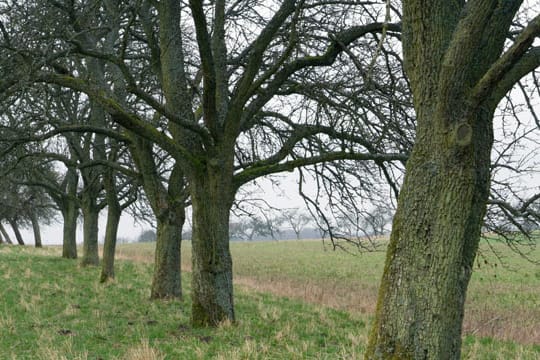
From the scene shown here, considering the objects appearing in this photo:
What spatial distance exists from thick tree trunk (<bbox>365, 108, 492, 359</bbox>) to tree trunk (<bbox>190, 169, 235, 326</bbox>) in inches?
147

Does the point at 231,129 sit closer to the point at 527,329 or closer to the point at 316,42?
the point at 316,42

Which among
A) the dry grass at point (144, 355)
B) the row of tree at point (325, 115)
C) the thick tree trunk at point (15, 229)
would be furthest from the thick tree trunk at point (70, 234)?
the thick tree trunk at point (15, 229)

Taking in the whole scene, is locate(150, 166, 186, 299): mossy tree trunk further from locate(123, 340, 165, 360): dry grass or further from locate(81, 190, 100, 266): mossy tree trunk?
locate(81, 190, 100, 266): mossy tree trunk

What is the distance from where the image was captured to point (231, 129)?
7.27m

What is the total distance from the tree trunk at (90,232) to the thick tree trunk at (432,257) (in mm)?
15889

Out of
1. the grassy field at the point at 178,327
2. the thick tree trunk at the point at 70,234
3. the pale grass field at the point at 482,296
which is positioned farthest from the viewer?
the thick tree trunk at the point at 70,234

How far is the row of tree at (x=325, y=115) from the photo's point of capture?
3.42 m

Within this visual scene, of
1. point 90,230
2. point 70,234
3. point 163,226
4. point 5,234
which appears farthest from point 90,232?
point 5,234

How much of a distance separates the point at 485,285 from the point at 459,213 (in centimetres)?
2005

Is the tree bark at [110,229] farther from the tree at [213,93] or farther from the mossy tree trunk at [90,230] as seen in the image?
the tree at [213,93]

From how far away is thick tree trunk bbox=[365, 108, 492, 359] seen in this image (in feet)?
11.1

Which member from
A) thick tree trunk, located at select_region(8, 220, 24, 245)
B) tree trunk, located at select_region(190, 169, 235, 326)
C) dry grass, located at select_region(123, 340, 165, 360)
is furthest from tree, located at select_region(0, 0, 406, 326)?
thick tree trunk, located at select_region(8, 220, 24, 245)

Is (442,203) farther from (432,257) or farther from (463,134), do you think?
(463,134)

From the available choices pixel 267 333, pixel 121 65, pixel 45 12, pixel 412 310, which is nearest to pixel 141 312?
pixel 267 333
